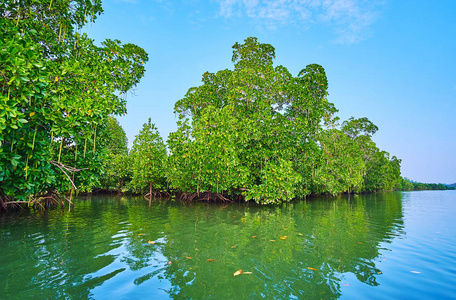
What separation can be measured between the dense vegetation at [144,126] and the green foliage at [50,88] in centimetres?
3

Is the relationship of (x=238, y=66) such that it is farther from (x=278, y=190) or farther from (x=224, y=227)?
(x=224, y=227)

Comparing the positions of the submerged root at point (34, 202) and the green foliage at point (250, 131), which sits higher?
the green foliage at point (250, 131)

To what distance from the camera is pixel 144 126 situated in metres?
18.9

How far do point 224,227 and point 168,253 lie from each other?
291cm

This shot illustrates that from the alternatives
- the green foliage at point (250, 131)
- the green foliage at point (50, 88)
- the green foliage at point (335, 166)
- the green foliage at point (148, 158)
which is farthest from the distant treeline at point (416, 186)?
the green foliage at point (50, 88)

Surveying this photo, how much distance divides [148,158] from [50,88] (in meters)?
12.7

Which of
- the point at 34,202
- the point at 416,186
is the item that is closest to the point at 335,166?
the point at 34,202

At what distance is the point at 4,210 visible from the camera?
9352mm

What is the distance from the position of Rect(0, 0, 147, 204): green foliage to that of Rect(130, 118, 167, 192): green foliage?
372 inches

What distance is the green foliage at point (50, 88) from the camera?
4559 mm

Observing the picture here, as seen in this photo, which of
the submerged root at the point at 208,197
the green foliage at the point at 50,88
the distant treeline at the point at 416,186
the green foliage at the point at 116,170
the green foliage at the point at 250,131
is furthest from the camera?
the distant treeline at the point at 416,186

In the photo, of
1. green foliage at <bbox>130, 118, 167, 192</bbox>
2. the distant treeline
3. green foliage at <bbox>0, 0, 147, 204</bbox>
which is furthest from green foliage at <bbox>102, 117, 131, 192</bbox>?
the distant treeline

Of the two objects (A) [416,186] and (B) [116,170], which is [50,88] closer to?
(B) [116,170]

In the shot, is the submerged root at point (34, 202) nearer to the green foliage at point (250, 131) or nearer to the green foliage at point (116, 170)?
the green foliage at point (250, 131)
